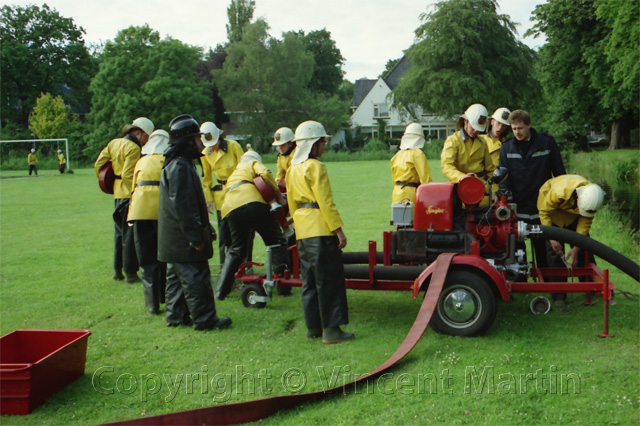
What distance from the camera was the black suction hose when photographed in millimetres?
5605

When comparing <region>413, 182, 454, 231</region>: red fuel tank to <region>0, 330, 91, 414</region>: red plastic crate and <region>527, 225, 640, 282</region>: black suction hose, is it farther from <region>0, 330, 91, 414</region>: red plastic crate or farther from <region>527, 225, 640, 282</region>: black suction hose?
<region>0, 330, 91, 414</region>: red plastic crate

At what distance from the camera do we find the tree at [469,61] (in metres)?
50.2

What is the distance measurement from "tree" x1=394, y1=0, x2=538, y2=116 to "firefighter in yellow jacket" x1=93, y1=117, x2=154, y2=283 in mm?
44177

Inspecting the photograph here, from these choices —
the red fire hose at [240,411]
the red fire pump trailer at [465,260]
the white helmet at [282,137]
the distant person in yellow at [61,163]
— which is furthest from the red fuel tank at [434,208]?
the distant person in yellow at [61,163]

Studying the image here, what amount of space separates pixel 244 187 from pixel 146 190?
1219mm

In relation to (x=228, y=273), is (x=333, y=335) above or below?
below

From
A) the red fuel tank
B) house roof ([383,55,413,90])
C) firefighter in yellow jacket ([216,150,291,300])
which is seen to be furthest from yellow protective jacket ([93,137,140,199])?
house roof ([383,55,413,90])

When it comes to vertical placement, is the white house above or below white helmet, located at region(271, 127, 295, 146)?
above

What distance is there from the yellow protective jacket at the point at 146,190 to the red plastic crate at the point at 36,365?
7.57 ft

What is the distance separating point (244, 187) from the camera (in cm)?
721

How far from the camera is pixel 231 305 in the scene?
289 inches

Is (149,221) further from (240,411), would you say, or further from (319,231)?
(240,411)

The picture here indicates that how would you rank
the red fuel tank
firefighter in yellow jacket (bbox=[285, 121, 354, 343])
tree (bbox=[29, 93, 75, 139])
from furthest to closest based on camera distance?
1. tree (bbox=[29, 93, 75, 139])
2. the red fuel tank
3. firefighter in yellow jacket (bbox=[285, 121, 354, 343])

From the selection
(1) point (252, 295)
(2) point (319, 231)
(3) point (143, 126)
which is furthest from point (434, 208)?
(3) point (143, 126)
